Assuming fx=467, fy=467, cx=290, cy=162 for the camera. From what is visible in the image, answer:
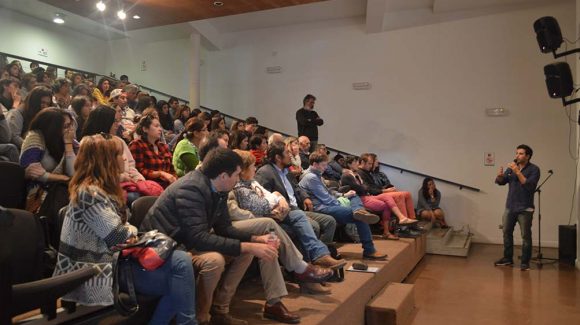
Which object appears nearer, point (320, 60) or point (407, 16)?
point (407, 16)

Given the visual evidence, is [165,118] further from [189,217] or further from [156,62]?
[189,217]

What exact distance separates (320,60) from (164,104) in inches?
135

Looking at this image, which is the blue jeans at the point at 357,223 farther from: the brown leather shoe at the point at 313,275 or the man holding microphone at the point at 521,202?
the man holding microphone at the point at 521,202

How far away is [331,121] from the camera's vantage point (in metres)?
9.31

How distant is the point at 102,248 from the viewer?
2.04m

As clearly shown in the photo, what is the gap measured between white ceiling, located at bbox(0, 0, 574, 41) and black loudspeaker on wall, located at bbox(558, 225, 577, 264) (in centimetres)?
389

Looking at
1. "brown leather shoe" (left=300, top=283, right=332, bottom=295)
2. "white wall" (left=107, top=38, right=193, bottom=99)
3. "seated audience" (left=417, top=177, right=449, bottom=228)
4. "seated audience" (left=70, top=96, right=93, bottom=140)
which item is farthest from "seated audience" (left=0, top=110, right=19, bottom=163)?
"white wall" (left=107, top=38, right=193, bottom=99)

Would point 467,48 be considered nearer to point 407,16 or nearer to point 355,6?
point 407,16

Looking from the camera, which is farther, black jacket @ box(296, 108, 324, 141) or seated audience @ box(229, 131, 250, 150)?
black jacket @ box(296, 108, 324, 141)

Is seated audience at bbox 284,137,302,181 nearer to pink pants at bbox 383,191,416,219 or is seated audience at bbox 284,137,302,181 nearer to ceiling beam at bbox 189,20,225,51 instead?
pink pants at bbox 383,191,416,219

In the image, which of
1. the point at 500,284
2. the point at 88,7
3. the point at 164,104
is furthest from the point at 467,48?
the point at 88,7

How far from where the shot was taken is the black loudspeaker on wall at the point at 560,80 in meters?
5.04

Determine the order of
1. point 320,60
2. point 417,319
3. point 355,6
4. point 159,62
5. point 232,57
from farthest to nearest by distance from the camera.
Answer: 1. point 159,62
2. point 232,57
3. point 320,60
4. point 355,6
5. point 417,319

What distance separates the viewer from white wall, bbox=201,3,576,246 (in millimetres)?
7809
